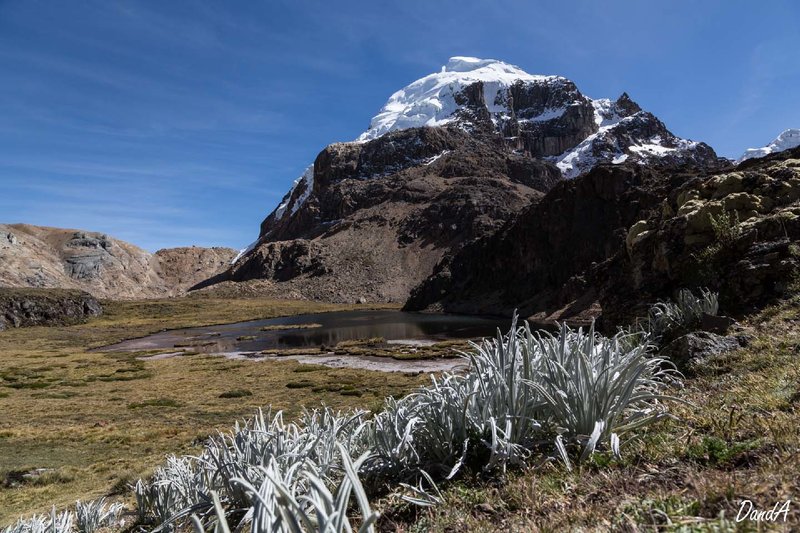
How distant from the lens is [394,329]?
70.8 metres

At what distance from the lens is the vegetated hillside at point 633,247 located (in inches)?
368

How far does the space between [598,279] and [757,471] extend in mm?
27891

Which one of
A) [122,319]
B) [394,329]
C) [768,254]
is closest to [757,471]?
[768,254]

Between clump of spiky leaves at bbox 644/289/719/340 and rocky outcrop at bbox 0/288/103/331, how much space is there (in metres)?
107

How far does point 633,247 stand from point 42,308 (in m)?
112

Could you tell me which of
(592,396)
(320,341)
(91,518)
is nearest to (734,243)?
(592,396)

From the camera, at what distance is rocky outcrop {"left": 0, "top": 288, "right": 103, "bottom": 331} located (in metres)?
88.8

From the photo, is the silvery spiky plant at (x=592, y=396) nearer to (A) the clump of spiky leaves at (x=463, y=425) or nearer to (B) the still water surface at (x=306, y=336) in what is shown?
(A) the clump of spiky leaves at (x=463, y=425)

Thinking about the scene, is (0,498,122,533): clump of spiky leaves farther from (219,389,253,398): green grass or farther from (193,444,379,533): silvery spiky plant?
(219,389,253,398): green grass

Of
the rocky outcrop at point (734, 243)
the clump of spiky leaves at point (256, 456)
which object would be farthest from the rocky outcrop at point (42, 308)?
the rocky outcrop at point (734, 243)

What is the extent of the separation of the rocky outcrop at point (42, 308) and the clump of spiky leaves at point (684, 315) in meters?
107

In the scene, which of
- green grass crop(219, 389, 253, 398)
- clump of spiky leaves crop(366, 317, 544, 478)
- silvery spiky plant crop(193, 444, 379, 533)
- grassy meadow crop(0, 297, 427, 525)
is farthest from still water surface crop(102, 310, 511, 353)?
silvery spiky plant crop(193, 444, 379, 533)

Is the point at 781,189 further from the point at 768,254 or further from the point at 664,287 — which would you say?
the point at 768,254

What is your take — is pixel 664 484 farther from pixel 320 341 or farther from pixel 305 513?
pixel 320 341
